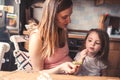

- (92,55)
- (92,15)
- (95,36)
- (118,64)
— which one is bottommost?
(118,64)

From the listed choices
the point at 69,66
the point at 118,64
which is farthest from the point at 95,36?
the point at 118,64

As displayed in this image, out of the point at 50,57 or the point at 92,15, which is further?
the point at 92,15

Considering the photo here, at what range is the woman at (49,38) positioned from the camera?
1.19m

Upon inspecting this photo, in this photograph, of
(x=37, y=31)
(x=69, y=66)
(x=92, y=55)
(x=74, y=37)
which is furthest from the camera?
(x=74, y=37)

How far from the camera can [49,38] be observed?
48.9 inches

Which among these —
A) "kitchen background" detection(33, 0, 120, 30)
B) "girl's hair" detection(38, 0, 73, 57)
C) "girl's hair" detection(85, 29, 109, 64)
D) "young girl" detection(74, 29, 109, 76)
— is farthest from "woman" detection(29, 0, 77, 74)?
"kitchen background" detection(33, 0, 120, 30)

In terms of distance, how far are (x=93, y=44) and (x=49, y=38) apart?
490mm

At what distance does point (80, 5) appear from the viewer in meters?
2.68

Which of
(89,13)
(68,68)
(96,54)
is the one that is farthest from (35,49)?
(89,13)

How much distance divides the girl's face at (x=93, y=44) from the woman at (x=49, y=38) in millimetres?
325

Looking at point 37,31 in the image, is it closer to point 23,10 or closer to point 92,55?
point 92,55

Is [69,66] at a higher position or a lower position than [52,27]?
lower

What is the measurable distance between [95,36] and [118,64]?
1075mm

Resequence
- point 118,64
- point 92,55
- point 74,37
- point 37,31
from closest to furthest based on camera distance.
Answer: point 37,31 → point 92,55 → point 74,37 → point 118,64
